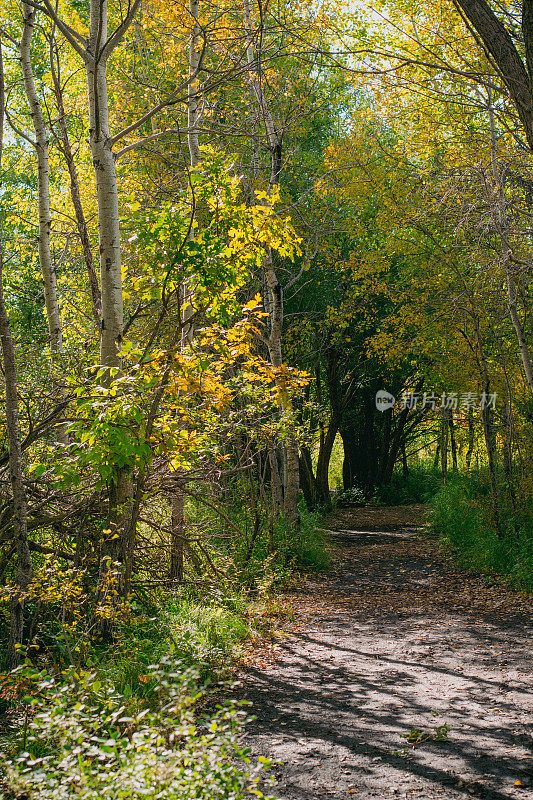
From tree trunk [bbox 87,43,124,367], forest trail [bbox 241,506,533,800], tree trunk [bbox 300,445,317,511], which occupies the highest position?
tree trunk [bbox 87,43,124,367]

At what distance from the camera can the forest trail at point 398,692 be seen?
379 centimetres

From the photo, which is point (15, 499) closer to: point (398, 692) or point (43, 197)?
point (398, 692)

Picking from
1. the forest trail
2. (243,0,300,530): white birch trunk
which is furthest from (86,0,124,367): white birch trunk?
(243,0,300,530): white birch trunk

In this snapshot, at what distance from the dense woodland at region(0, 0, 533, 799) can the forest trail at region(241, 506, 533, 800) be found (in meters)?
0.46

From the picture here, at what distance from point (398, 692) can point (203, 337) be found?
3.46m

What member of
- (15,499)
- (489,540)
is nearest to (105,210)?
(15,499)

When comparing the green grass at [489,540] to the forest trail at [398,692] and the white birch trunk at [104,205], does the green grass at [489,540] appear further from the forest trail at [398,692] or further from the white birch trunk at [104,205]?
the white birch trunk at [104,205]

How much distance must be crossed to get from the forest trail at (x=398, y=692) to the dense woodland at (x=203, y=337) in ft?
1.51

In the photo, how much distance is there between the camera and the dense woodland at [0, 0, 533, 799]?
14.1 ft

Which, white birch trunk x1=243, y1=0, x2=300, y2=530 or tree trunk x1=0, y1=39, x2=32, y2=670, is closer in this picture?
tree trunk x1=0, y1=39, x2=32, y2=670

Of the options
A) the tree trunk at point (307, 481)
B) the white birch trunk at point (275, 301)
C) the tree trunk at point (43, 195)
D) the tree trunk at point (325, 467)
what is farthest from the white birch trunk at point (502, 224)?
the tree trunk at point (325, 467)

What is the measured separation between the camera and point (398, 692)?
5297 mm

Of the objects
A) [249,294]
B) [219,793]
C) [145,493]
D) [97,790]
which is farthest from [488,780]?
[249,294]

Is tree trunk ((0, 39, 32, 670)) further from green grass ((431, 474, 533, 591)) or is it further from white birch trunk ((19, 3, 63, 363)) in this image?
green grass ((431, 474, 533, 591))
